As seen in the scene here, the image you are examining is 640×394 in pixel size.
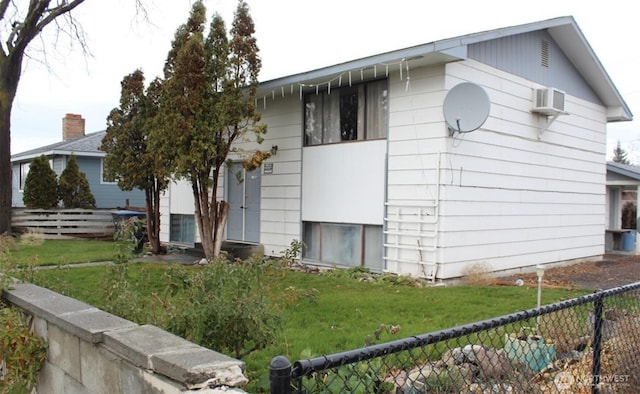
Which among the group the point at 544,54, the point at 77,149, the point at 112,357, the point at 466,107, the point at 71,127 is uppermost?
the point at 71,127

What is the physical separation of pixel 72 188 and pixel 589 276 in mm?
16817

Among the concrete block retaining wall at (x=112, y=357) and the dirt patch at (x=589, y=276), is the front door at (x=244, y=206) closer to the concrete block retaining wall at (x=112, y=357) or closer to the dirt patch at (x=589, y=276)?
the dirt patch at (x=589, y=276)

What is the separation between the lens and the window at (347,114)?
962cm

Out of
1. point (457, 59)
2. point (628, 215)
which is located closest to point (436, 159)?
point (457, 59)

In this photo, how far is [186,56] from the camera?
9367 millimetres

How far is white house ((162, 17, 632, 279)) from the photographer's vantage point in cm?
873

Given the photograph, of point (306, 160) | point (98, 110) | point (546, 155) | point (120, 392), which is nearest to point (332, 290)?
point (306, 160)

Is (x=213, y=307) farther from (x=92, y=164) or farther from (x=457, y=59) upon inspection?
(x=92, y=164)

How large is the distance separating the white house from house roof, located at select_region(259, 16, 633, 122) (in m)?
0.03

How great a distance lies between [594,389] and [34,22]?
15.4 metres

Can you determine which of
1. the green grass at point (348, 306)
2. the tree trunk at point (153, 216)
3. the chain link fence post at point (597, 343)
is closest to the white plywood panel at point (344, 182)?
the green grass at point (348, 306)

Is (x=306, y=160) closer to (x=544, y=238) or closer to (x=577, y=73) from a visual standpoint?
(x=544, y=238)

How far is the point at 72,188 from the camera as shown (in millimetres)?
19234

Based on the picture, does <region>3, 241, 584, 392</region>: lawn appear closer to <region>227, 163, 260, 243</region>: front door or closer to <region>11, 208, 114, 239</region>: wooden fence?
<region>227, 163, 260, 243</region>: front door
